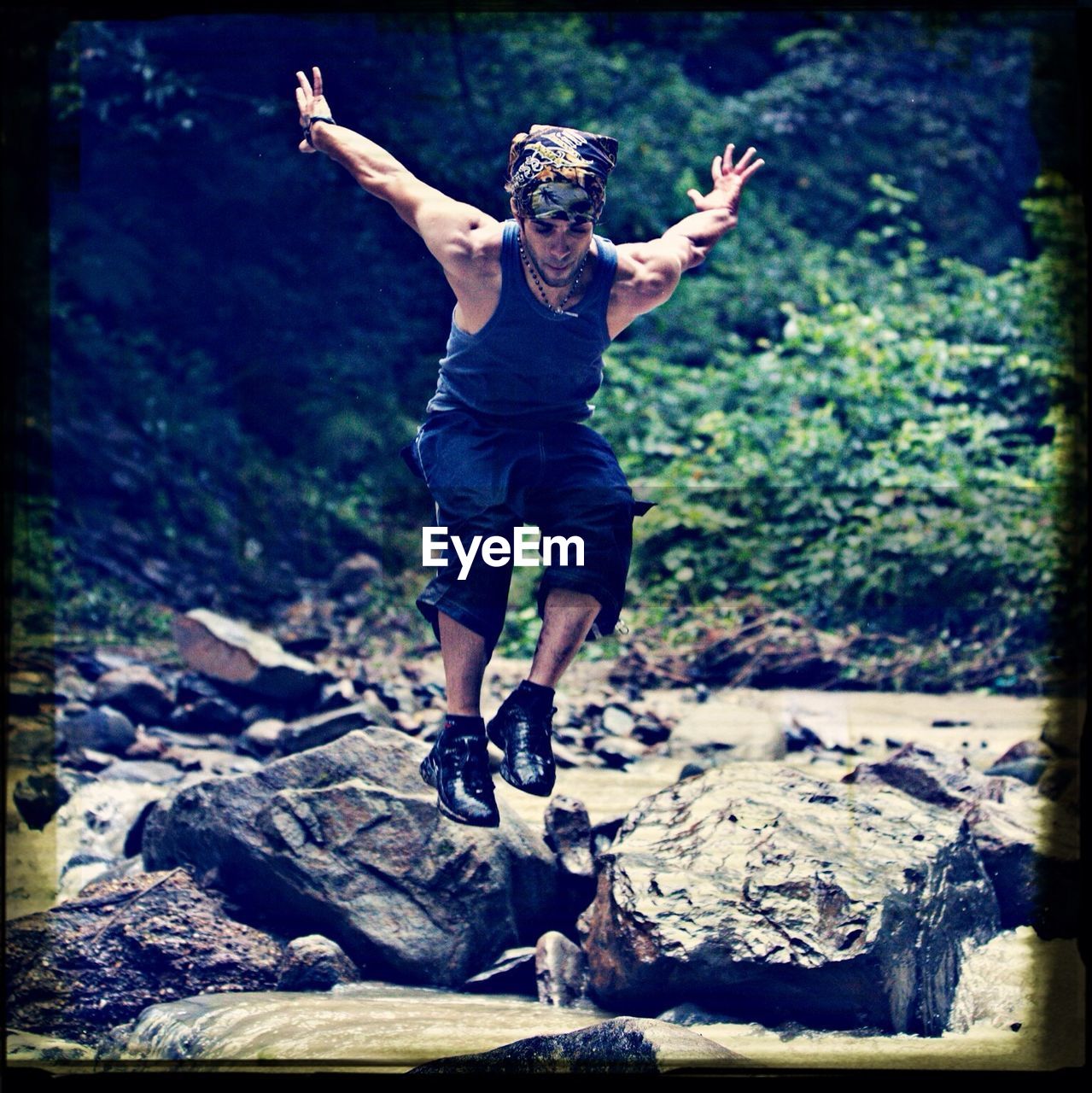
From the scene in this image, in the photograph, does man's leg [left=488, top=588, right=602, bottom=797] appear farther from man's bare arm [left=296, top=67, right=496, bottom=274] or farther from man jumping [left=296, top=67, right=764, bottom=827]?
man's bare arm [left=296, top=67, right=496, bottom=274]

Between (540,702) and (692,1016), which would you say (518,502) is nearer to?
(540,702)

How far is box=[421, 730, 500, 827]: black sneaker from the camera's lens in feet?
15.9

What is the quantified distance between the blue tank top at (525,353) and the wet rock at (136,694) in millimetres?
1663

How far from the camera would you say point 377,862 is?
15.9 feet

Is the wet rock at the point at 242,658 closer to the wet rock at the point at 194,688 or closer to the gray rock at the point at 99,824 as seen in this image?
the wet rock at the point at 194,688

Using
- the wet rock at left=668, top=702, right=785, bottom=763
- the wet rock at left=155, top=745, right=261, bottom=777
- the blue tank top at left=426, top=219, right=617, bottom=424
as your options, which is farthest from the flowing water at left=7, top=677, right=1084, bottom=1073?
the blue tank top at left=426, top=219, right=617, bottom=424

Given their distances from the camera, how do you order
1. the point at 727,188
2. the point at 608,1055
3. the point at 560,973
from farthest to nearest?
the point at 727,188 → the point at 560,973 → the point at 608,1055

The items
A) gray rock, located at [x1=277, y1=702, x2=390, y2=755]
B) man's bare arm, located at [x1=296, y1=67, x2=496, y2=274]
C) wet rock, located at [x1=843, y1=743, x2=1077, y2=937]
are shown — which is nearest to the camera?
man's bare arm, located at [x1=296, y1=67, x2=496, y2=274]

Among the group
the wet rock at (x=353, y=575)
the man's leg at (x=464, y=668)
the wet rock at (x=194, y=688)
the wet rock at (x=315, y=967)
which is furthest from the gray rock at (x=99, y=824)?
the man's leg at (x=464, y=668)

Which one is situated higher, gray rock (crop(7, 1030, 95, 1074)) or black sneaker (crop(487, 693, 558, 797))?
black sneaker (crop(487, 693, 558, 797))

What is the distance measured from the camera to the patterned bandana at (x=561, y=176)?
15.7ft

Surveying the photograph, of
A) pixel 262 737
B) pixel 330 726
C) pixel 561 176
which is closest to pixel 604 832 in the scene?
pixel 330 726

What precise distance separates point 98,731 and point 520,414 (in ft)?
6.73

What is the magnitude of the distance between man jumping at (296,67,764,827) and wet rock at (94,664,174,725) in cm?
122
